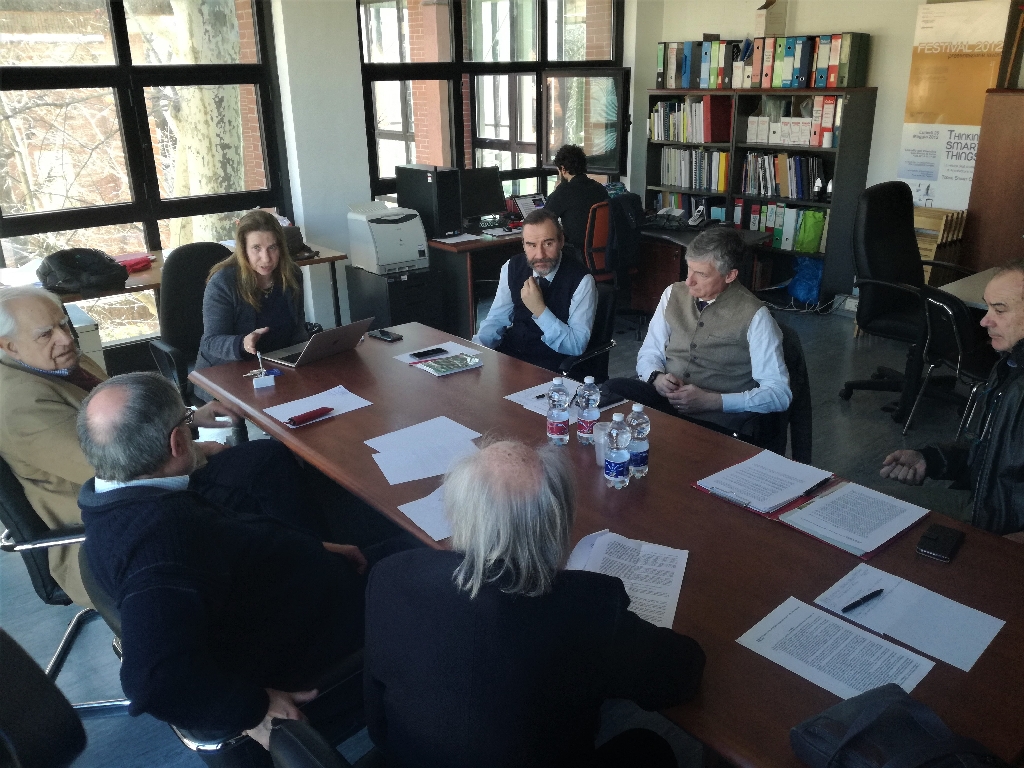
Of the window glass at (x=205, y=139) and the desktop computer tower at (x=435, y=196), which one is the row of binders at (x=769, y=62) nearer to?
the desktop computer tower at (x=435, y=196)

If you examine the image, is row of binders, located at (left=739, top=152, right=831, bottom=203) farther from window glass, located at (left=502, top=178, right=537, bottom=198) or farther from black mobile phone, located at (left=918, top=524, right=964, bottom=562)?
black mobile phone, located at (left=918, top=524, right=964, bottom=562)

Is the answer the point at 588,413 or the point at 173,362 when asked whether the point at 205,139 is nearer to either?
the point at 173,362

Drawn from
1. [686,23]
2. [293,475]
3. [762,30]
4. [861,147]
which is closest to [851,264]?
[861,147]

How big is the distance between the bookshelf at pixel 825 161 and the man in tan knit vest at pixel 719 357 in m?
3.17

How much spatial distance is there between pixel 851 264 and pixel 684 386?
3.72m

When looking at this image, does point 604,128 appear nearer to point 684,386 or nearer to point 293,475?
point 684,386

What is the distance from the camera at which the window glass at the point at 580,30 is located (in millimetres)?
6309

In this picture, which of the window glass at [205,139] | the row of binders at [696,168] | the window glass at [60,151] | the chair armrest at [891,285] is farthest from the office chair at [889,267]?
the window glass at [60,151]

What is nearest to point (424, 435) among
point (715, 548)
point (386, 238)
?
point (715, 548)

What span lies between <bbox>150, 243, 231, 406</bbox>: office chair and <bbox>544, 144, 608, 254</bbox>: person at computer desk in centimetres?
252

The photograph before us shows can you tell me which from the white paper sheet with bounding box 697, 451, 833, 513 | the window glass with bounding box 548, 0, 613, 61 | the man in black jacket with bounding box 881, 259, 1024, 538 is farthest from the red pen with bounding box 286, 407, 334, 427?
the window glass with bounding box 548, 0, 613, 61

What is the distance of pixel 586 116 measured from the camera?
21.0 ft

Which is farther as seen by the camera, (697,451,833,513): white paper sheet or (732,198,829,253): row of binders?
(732,198,829,253): row of binders

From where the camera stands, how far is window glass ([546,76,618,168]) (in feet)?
20.5
